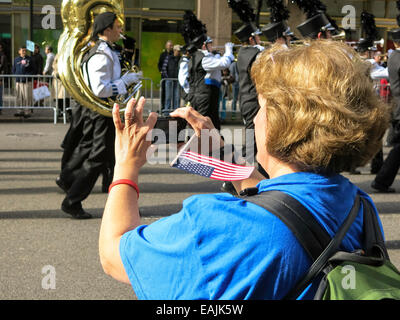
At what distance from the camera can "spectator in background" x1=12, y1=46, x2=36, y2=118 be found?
1448cm

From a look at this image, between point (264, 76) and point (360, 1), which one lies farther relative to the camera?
point (360, 1)

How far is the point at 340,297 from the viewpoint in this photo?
4.29ft

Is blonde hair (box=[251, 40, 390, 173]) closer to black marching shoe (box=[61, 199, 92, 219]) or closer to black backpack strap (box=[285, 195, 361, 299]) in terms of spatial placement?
black backpack strap (box=[285, 195, 361, 299])

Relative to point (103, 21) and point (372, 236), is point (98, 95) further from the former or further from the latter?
point (372, 236)

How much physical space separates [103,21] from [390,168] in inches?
147

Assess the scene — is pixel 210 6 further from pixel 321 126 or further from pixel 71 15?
pixel 321 126

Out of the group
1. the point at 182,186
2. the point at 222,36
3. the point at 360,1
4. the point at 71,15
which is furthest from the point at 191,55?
the point at 360,1

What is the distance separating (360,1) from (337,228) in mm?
24189

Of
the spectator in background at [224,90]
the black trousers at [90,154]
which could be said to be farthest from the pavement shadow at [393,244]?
the spectator in background at [224,90]

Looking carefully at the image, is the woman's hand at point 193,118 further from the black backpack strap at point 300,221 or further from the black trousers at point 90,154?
the black trousers at point 90,154

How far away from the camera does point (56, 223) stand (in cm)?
554

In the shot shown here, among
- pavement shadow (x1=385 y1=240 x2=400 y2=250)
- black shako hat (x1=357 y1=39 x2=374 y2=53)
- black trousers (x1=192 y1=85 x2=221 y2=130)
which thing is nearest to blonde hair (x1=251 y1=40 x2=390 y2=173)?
pavement shadow (x1=385 y1=240 x2=400 y2=250)

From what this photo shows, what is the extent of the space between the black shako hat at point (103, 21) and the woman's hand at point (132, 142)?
13.5 feet

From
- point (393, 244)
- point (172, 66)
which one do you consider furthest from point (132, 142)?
point (172, 66)
